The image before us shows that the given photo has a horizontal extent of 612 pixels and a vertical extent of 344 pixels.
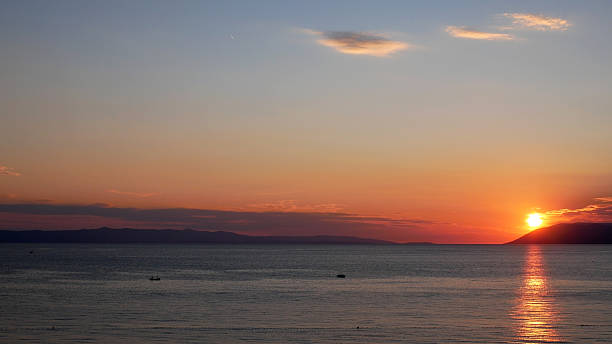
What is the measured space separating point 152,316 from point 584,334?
37526 mm

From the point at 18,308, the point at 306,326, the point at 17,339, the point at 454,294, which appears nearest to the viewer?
the point at 17,339

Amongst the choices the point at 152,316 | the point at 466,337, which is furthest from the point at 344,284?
the point at 466,337

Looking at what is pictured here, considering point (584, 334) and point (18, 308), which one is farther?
point (18, 308)

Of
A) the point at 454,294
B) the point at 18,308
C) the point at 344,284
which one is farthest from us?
the point at 344,284

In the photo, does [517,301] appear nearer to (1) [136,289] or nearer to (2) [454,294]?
(2) [454,294]

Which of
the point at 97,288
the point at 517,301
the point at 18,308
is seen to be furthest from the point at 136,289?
the point at 517,301

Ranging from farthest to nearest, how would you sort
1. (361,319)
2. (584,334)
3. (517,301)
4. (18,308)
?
(517,301) < (18,308) < (361,319) < (584,334)

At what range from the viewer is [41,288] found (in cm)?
9381

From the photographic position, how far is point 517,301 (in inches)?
3182

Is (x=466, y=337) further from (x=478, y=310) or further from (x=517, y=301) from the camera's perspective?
(x=517, y=301)

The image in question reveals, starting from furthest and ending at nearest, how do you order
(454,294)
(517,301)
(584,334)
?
(454,294) < (517,301) < (584,334)

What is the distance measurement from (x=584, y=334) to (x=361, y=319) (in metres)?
19.0

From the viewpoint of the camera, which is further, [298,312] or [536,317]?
[298,312]

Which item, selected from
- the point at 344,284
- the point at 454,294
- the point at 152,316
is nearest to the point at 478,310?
the point at 454,294
